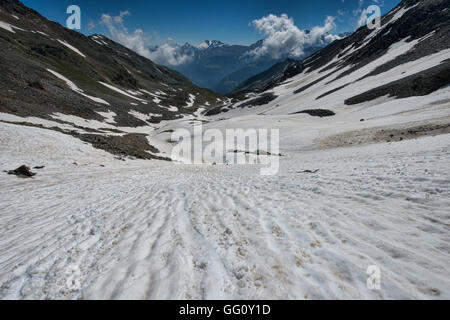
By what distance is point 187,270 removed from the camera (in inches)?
144

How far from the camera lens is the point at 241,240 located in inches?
181

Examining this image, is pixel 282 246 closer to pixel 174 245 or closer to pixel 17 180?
→ pixel 174 245

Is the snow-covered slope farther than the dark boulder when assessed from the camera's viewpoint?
No

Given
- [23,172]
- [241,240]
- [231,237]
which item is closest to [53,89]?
[23,172]

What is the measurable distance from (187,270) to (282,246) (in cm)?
197

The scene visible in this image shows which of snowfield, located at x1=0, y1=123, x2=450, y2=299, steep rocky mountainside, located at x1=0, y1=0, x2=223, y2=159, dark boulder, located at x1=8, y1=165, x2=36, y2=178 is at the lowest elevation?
snowfield, located at x1=0, y1=123, x2=450, y2=299

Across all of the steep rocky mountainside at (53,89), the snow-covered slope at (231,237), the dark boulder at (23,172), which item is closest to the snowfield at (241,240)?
the snow-covered slope at (231,237)

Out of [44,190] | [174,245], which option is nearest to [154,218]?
[174,245]

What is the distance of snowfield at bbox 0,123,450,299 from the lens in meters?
3.28

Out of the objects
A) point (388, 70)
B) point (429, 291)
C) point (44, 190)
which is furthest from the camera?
point (388, 70)

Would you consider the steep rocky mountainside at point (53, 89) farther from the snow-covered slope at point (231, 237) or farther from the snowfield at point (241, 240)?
the snowfield at point (241, 240)

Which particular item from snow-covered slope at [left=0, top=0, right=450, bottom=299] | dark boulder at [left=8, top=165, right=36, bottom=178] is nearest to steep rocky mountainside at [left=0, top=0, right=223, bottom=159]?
dark boulder at [left=8, top=165, right=36, bottom=178]

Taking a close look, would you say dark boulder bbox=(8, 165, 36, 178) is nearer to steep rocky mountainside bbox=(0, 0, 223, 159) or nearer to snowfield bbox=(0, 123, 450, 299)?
snowfield bbox=(0, 123, 450, 299)

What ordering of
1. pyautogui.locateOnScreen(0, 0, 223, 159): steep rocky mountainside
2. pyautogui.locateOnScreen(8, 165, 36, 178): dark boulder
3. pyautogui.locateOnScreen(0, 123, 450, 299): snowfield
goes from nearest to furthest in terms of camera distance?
pyautogui.locateOnScreen(0, 123, 450, 299): snowfield → pyautogui.locateOnScreen(8, 165, 36, 178): dark boulder → pyautogui.locateOnScreen(0, 0, 223, 159): steep rocky mountainside
